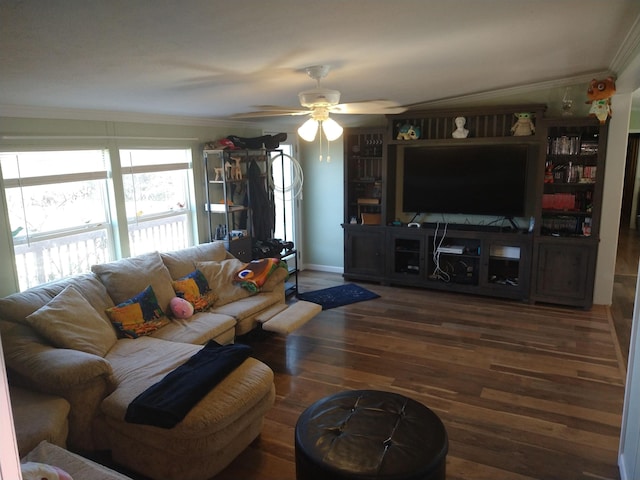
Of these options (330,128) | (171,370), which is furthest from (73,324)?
(330,128)

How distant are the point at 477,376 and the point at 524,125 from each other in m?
3.02

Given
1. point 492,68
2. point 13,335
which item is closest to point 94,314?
point 13,335

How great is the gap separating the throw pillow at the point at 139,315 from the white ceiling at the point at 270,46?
153cm

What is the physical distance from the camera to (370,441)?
216 cm

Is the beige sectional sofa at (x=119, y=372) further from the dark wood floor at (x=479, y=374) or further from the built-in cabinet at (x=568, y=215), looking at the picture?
the built-in cabinet at (x=568, y=215)

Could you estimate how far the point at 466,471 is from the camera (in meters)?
2.61

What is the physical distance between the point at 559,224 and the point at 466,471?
11.9ft

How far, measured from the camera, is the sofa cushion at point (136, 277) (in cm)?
361

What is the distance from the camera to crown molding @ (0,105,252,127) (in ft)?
10.8

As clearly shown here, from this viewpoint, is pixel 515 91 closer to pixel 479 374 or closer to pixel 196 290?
pixel 479 374

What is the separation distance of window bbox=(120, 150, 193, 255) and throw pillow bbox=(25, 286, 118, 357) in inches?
48.7

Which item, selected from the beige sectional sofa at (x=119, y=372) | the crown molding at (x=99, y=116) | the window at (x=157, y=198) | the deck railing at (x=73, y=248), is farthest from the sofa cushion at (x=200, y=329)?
the crown molding at (x=99, y=116)

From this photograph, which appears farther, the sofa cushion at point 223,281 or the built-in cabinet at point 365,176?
the built-in cabinet at point 365,176

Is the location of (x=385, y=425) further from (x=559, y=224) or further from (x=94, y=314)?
(x=559, y=224)
